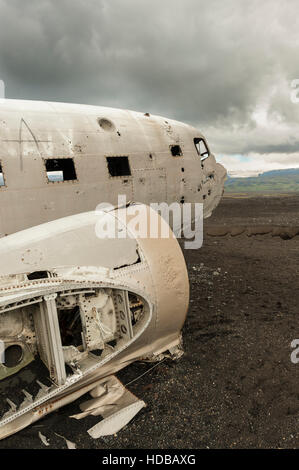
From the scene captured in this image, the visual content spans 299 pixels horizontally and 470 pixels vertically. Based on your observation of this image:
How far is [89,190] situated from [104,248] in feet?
10.1

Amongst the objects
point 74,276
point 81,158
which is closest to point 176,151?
point 81,158

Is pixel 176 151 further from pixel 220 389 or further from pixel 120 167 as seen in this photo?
pixel 220 389

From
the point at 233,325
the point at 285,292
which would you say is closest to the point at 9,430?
the point at 233,325

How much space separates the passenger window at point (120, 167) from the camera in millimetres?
8223

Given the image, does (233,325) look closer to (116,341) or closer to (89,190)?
(116,341)

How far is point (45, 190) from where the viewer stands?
7.02m

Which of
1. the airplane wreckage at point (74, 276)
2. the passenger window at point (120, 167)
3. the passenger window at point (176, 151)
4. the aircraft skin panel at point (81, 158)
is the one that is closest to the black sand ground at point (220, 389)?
the airplane wreckage at point (74, 276)

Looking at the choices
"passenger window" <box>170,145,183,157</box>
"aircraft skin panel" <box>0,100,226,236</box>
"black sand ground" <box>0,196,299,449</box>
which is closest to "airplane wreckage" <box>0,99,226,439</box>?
"aircraft skin panel" <box>0,100,226,236</box>

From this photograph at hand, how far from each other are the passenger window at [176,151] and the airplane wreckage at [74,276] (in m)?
1.78

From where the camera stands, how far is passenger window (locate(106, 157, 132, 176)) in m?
8.22

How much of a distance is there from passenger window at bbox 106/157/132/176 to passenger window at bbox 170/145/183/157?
2.02 meters

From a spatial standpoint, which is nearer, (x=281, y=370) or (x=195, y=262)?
(x=281, y=370)

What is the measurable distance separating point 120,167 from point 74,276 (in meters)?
4.73

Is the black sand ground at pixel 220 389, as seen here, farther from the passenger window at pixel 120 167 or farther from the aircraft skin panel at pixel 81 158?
the passenger window at pixel 120 167
